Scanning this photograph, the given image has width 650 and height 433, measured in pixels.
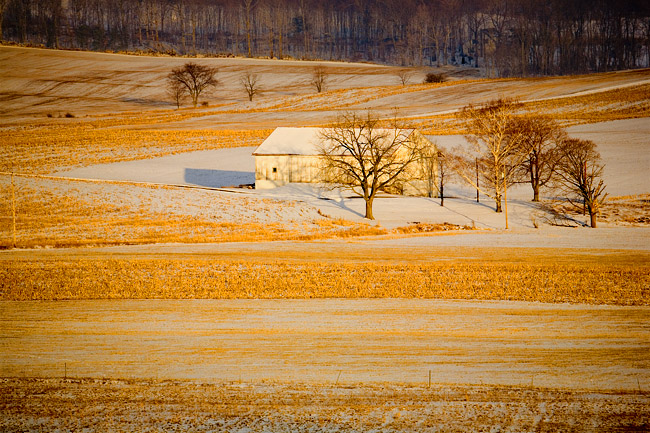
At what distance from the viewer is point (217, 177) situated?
62.2 metres

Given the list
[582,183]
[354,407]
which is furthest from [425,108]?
[354,407]

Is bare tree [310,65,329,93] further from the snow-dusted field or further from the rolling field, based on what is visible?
the rolling field

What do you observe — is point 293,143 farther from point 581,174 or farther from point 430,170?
point 581,174

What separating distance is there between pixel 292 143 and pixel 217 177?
8766mm

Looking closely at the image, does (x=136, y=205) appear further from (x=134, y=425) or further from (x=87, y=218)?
(x=134, y=425)

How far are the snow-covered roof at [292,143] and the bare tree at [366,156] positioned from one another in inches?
57.8

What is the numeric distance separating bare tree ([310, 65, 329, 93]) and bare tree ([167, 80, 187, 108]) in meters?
23.5

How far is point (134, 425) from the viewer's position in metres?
13.3

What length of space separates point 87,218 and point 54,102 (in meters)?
78.7

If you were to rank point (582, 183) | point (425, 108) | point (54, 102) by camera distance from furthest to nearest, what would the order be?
point (54, 102)
point (425, 108)
point (582, 183)

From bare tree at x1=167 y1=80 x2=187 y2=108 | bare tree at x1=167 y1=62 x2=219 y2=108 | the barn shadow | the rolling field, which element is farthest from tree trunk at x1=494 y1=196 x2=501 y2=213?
bare tree at x1=167 y1=62 x2=219 y2=108

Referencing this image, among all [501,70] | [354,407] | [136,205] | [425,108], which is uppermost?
[501,70]

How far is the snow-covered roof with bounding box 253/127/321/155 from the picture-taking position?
184 ft

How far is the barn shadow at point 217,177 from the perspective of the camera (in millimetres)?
60031
